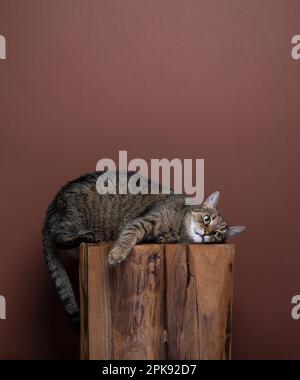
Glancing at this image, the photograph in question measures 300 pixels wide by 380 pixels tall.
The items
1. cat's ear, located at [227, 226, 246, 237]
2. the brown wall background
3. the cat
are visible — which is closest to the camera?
the cat

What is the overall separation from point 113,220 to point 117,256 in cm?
37

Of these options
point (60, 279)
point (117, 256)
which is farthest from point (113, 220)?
point (117, 256)

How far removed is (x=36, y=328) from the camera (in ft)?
6.16

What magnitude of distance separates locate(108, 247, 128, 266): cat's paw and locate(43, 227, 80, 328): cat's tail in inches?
13.3

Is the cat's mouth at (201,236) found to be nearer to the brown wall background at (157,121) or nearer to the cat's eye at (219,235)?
the cat's eye at (219,235)

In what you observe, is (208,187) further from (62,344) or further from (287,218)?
(62,344)

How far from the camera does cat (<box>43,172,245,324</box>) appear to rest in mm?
1563

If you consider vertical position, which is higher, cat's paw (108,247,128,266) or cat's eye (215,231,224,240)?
cat's eye (215,231,224,240)

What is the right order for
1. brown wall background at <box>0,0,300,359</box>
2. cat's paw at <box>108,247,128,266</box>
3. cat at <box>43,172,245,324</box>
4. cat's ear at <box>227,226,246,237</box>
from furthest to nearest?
brown wall background at <box>0,0,300,359</box>, cat's ear at <box>227,226,246,237</box>, cat at <box>43,172,245,324</box>, cat's paw at <box>108,247,128,266</box>

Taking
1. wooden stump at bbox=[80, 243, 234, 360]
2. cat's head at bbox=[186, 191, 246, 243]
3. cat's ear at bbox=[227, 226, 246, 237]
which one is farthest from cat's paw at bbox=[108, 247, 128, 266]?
cat's ear at bbox=[227, 226, 246, 237]

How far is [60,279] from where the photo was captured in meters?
1.65

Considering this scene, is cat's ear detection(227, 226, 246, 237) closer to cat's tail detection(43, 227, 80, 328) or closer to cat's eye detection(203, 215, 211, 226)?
cat's eye detection(203, 215, 211, 226)
